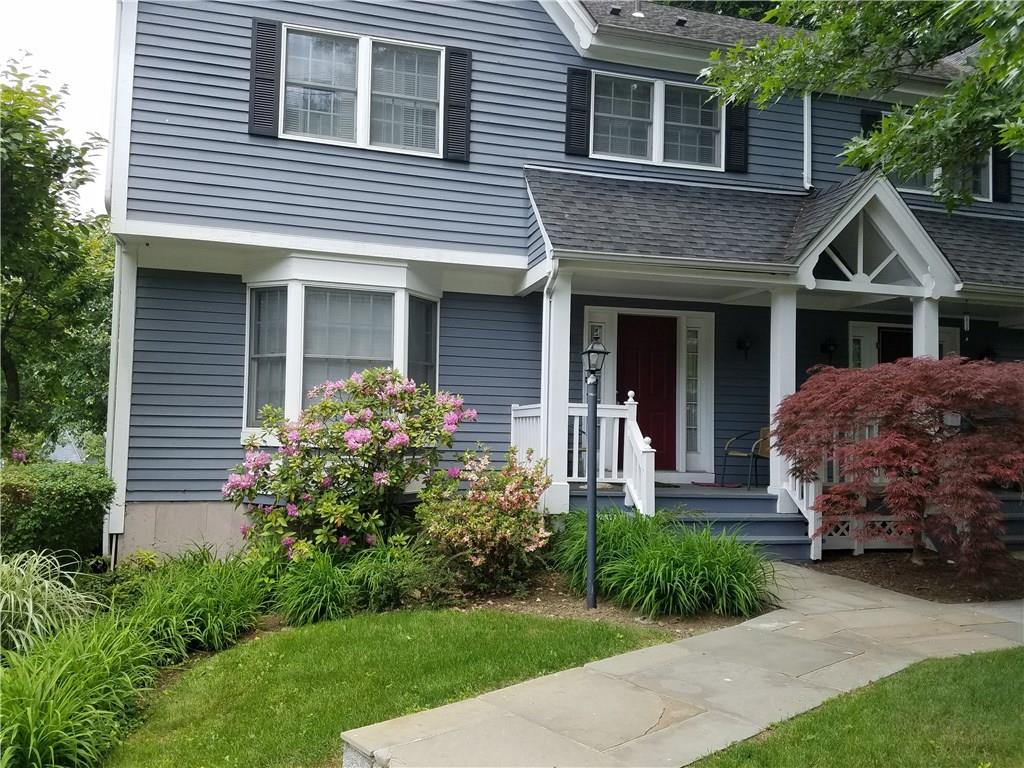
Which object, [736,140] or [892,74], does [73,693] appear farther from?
[736,140]

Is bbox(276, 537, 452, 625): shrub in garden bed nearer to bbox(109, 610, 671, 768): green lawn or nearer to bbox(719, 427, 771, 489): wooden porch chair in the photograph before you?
bbox(109, 610, 671, 768): green lawn

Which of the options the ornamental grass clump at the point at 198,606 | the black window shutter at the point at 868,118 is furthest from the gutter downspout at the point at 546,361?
the black window shutter at the point at 868,118

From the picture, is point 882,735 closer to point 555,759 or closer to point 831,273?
point 555,759

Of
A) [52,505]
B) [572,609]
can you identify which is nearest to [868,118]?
[572,609]

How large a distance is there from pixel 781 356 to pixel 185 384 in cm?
650

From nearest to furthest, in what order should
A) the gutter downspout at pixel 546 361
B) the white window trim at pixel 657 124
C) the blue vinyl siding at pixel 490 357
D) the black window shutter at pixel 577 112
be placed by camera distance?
the gutter downspout at pixel 546 361 → the blue vinyl siding at pixel 490 357 → the black window shutter at pixel 577 112 → the white window trim at pixel 657 124

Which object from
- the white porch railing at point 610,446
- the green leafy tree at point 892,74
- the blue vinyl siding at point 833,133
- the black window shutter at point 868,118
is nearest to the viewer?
the green leafy tree at point 892,74

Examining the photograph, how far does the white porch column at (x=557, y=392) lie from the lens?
829cm

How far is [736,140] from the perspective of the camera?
33.8 feet

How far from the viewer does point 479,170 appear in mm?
9336

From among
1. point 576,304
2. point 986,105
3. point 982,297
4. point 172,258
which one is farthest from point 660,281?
point 172,258

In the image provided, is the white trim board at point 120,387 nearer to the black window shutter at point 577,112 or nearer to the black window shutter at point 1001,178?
the black window shutter at point 577,112

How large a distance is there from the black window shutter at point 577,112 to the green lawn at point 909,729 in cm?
688

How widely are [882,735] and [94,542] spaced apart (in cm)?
735
